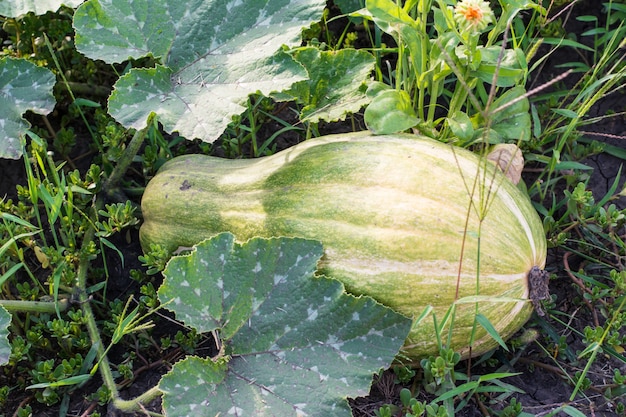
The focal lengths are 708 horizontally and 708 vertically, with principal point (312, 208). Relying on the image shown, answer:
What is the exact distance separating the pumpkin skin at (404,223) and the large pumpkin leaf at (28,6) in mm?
805

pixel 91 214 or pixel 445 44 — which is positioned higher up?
pixel 445 44

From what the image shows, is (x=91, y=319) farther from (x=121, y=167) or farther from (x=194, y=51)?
(x=194, y=51)

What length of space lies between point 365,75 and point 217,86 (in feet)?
1.75

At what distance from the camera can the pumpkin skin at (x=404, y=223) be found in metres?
2.05

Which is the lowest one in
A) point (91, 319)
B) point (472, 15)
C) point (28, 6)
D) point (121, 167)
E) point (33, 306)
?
point (91, 319)

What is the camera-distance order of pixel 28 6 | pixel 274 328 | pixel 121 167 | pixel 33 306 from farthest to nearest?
pixel 121 167 < pixel 28 6 < pixel 33 306 < pixel 274 328

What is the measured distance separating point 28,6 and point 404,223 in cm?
150

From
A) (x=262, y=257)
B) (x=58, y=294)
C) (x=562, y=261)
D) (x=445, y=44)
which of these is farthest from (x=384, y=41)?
(x=58, y=294)

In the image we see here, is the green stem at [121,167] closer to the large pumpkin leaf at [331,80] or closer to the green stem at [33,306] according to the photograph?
the green stem at [33,306]

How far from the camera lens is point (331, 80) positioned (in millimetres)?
2502

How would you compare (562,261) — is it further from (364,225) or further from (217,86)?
(217,86)

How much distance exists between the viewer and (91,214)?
2.59 meters

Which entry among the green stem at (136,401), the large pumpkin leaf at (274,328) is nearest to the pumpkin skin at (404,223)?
the large pumpkin leaf at (274,328)

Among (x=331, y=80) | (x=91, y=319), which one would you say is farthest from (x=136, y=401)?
(x=331, y=80)
